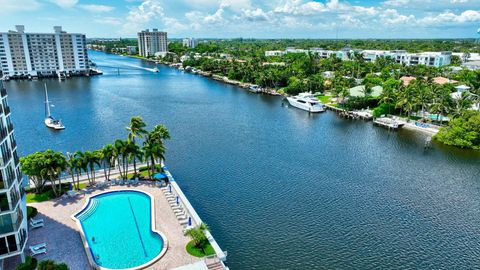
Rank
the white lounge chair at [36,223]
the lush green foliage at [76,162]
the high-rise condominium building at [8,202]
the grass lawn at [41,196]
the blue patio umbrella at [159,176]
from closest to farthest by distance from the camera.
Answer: the high-rise condominium building at [8,202] → the white lounge chair at [36,223] → the lush green foliage at [76,162] → the grass lawn at [41,196] → the blue patio umbrella at [159,176]

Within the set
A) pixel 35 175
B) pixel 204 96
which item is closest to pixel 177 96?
pixel 204 96

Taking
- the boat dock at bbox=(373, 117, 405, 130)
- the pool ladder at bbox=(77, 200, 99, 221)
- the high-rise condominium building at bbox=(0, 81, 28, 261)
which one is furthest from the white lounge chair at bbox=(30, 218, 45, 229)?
the boat dock at bbox=(373, 117, 405, 130)

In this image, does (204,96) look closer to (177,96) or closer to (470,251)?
(177,96)

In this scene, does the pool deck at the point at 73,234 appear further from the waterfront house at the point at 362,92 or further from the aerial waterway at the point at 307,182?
the waterfront house at the point at 362,92

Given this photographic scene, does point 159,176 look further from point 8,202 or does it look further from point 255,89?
point 255,89

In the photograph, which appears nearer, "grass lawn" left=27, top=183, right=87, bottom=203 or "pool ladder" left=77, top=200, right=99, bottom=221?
"pool ladder" left=77, top=200, right=99, bottom=221

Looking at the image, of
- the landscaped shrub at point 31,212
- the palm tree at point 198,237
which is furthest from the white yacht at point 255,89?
the palm tree at point 198,237

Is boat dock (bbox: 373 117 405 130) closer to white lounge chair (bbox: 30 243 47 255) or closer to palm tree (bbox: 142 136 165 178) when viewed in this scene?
palm tree (bbox: 142 136 165 178)
